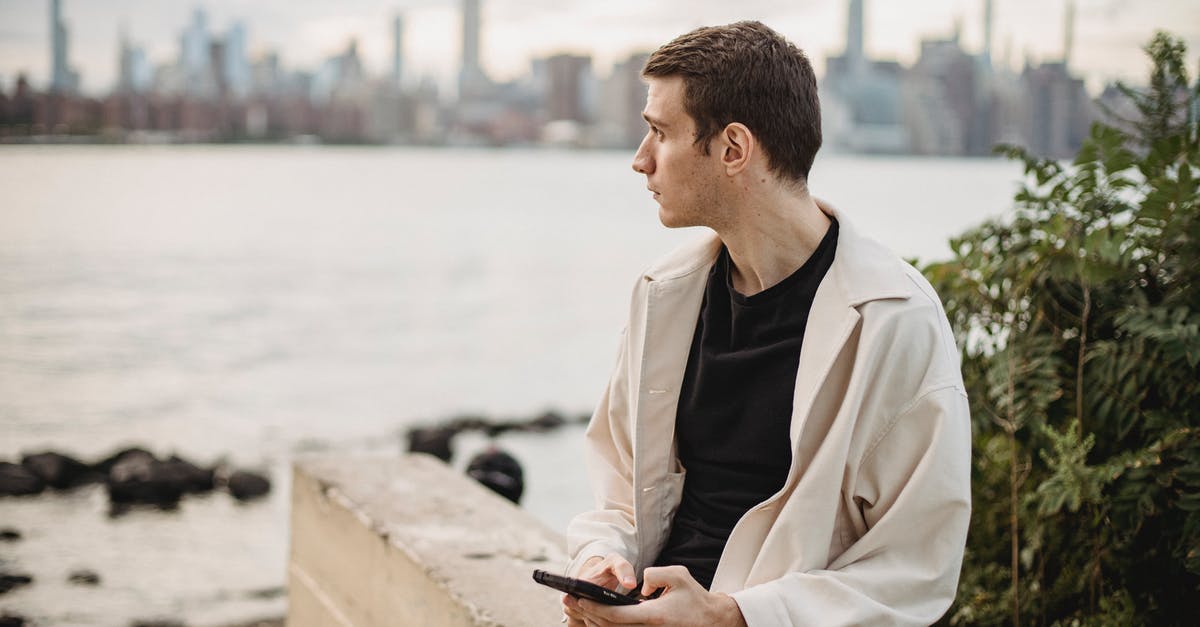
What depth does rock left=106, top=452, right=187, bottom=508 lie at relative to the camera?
10680mm

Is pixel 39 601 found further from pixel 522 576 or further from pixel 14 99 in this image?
pixel 14 99

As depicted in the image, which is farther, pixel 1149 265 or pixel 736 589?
pixel 1149 265

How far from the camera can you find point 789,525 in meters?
1.87

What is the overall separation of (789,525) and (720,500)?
10.3 inches

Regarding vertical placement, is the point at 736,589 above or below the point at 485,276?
above

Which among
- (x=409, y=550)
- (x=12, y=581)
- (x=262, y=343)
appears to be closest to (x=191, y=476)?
(x=12, y=581)

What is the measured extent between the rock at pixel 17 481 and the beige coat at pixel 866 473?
1039cm

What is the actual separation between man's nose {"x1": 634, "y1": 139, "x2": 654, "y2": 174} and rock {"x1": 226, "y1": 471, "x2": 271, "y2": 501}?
994 centimetres

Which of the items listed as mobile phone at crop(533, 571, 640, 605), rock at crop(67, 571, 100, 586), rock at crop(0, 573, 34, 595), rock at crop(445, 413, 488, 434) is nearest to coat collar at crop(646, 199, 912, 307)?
mobile phone at crop(533, 571, 640, 605)

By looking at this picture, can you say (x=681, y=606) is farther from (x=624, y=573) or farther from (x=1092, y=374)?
(x=1092, y=374)

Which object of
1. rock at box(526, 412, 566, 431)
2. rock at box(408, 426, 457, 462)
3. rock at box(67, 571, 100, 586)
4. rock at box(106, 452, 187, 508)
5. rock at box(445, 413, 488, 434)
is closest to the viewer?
rock at box(67, 571, 100, 586)

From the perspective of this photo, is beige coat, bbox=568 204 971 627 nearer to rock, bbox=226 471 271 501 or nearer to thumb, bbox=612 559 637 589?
thumb, bbox=612 559 637 589

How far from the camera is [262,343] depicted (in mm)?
27219

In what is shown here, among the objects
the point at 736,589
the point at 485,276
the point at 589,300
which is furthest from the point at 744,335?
the point at 485,276
